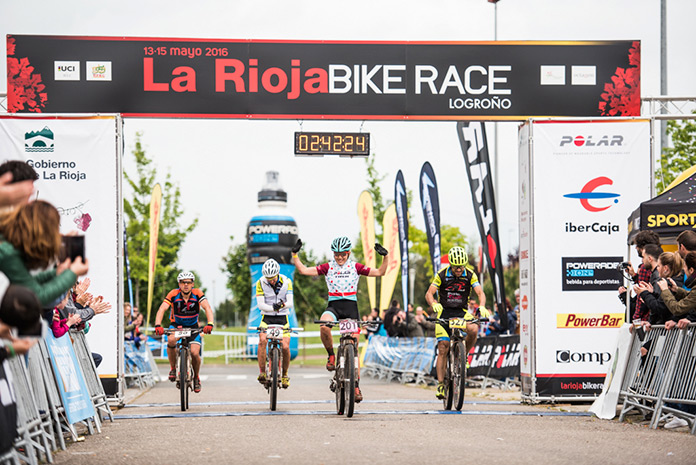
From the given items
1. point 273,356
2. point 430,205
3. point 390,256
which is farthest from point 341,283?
point 390,256

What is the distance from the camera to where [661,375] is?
1152cm

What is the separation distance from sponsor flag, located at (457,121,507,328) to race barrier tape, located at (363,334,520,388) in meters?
0.64

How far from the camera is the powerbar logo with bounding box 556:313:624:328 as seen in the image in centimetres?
1589

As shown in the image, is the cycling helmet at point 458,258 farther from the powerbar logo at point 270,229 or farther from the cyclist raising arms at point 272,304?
the powerbar logo at point 270,229

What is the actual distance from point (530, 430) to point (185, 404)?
5.22 meters

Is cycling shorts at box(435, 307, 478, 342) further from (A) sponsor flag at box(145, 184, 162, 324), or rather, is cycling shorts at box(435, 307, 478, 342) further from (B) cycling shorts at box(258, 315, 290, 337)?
(A) sponsor flag at box(145, 184, 162, 324)

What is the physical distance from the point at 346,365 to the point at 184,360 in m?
2.93

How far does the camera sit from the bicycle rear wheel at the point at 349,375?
12.3 meters

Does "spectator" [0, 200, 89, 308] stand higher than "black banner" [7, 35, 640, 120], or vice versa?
"black banner" [7, 35, 640, 120]

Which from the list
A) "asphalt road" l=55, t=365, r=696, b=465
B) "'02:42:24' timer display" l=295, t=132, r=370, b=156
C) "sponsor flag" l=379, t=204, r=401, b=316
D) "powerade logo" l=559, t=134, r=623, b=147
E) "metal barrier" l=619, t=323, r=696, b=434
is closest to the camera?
"asphalt road" l=55, t=365, r=696, b=465

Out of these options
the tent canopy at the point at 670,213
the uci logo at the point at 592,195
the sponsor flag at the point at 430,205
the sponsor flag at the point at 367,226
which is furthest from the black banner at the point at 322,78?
the sponsor flag at the point at 367,226

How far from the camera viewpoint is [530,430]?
36.6 ft

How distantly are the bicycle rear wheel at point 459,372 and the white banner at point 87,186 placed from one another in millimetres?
5139

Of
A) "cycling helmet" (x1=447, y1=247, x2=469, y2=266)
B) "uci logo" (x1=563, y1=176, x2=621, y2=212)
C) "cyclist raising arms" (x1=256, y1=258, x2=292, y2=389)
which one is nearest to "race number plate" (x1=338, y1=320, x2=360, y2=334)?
"cycling helmet" (x1=447, y1=247, x2=469, y2=266)
